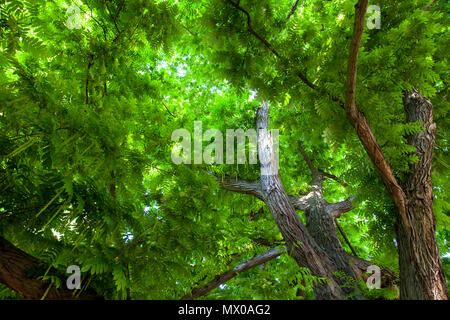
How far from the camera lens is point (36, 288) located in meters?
1.62

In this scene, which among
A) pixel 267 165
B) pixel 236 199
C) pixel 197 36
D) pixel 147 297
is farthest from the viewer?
pixel 236 199

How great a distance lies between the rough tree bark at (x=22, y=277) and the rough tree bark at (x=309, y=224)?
8.40ft

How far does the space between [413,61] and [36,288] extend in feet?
9.93

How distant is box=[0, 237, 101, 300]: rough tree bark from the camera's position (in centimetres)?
158

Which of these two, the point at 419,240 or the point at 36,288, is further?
the point at 419,240

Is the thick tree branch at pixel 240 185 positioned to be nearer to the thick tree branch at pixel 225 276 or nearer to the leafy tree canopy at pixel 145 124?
the thick tree branch at pixel 225 276

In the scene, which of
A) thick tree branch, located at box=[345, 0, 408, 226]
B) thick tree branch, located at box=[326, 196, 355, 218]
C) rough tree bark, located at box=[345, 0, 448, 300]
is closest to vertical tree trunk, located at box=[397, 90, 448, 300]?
rough tree bark, located at box=[345, 0, 448, 300]

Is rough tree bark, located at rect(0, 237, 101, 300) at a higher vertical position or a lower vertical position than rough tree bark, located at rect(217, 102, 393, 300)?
lower

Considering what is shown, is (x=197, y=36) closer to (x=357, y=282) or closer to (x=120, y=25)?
(x=120, y=25)

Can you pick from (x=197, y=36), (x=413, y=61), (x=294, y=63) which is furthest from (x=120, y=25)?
(x=197, y=36)

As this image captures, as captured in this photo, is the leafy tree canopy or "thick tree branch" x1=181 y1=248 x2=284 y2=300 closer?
the leafy tree canopy

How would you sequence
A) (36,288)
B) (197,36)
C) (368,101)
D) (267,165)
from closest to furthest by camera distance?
(36,288), (368,101), (267,165), (197,36)

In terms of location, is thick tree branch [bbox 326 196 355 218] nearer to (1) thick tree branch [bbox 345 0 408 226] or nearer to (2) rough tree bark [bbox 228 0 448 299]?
(2) rough tree bark [bbox 228 0 448 299]

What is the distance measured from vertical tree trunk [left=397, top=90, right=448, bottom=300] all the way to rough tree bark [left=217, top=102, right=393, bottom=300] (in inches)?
27.1
